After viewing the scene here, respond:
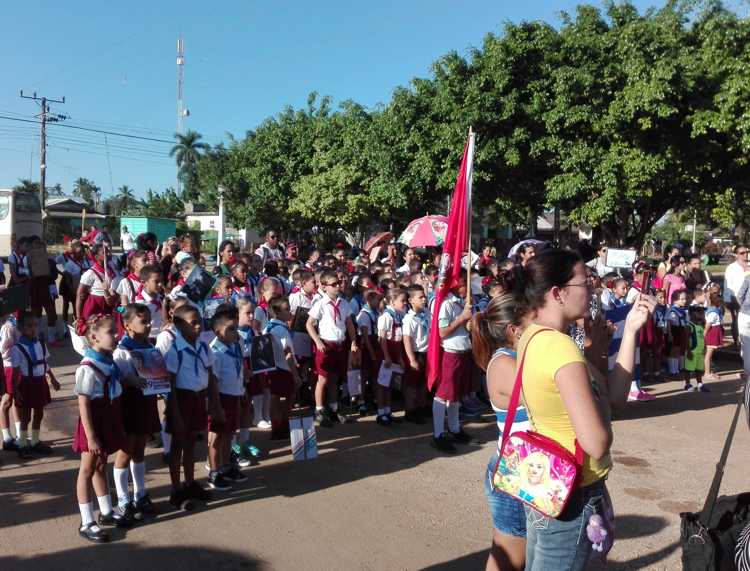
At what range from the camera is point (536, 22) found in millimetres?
17219

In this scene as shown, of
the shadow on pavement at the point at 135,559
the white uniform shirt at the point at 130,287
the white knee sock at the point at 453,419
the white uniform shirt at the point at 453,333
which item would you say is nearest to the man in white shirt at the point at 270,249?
the white uniform shirt at the point at 130,287

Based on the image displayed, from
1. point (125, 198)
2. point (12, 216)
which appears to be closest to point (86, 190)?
point (125, 198)

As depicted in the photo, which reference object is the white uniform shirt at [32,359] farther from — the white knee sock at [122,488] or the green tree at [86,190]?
the green tree at [86,190]

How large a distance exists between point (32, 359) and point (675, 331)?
8.92 m

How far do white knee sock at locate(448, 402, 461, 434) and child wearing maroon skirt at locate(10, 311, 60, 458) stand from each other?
152 inches

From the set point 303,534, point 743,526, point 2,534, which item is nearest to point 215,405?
point 303,534

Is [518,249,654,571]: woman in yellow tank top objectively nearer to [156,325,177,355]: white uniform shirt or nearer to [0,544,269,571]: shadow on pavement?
[0,544,269,571]: shadow on pavement

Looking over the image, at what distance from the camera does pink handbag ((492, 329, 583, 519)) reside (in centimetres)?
219

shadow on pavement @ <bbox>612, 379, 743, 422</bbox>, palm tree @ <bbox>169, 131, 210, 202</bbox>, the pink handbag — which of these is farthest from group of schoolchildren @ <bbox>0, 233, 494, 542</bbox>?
palm tree @ <bbox>169, 131, 210, 202</bbox>

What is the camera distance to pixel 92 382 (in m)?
4.24

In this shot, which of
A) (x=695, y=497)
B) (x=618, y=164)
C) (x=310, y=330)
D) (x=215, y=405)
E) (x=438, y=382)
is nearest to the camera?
(x=215, y=405)

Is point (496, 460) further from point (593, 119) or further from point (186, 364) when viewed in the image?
point (593, 119)

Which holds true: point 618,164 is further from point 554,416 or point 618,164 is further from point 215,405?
point 554,416

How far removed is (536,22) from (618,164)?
A: 4.81 m
